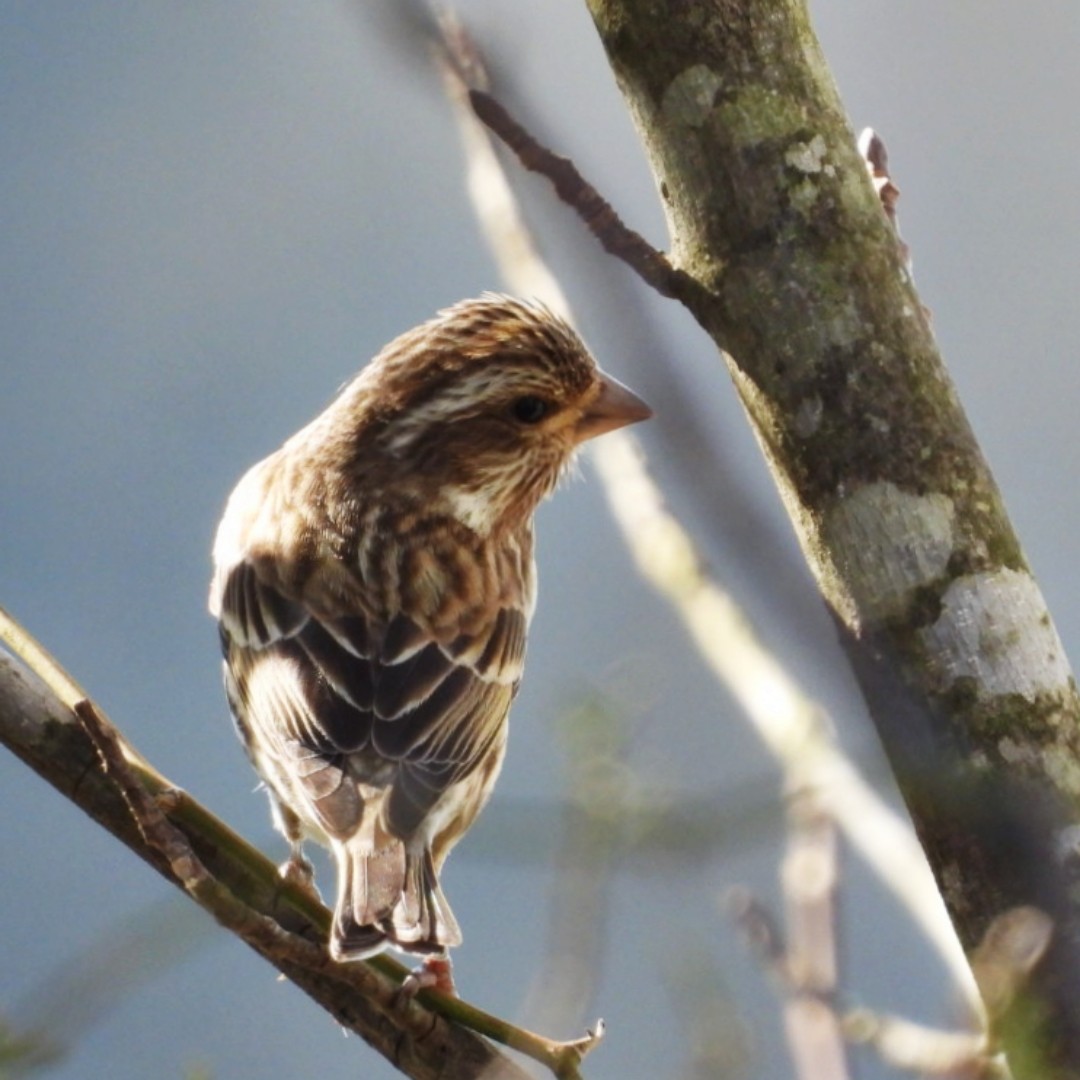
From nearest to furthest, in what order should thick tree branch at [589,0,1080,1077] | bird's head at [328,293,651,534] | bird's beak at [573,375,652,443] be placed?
thick tree branch at [589,0,1080,1077]
bird's beak at [573,375,652,443]
bird's head at [328,293,651,534]

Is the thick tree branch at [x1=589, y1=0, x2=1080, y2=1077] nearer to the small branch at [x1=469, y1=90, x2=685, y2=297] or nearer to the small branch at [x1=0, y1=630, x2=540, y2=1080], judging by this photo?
the small branch at [x1=469, y1=90, x2=685, y2=297]

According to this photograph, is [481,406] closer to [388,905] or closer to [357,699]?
[357,699]

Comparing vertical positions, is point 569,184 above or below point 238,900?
above

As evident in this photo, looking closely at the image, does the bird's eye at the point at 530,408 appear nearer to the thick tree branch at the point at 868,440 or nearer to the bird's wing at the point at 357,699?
the bird's wing at the point at 357,699

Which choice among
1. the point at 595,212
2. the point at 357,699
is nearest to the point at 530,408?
the point at 357,699

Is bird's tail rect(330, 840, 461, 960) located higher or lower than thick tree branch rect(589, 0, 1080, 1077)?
lower

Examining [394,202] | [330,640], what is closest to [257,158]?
[394,202]

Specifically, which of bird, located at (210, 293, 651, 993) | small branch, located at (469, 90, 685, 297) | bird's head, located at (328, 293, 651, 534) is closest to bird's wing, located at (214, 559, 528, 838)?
bird, located at (210, 293, 651, 993)

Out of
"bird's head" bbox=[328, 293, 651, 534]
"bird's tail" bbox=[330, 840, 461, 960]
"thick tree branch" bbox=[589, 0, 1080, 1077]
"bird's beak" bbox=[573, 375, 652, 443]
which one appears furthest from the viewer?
"bird's head" bbox=[328, 293, 651, 534]
